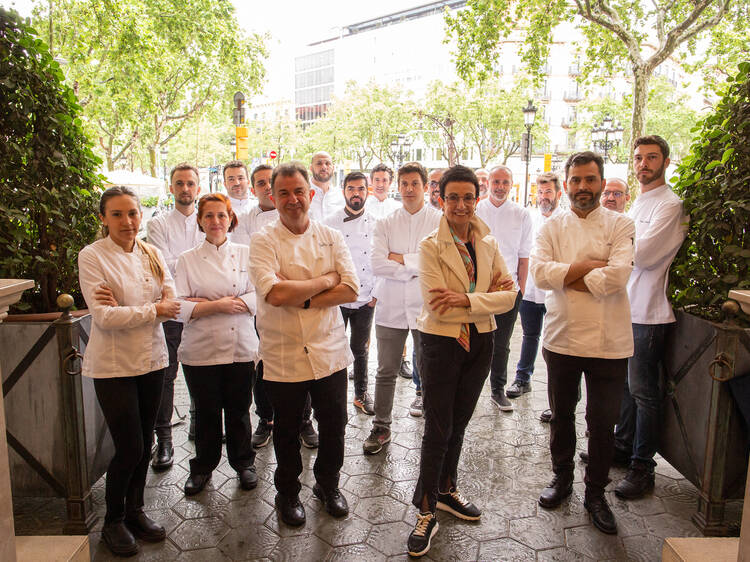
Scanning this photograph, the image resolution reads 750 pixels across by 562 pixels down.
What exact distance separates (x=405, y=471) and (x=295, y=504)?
0.95 meters

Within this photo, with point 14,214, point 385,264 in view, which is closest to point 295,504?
point 385,264

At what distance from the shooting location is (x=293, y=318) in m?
3.24

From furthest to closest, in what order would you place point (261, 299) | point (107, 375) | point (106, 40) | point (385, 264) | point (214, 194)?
point (106, 40)
point (385, 264)
point (214, 194)
point (261, 299)
point (107, 375)

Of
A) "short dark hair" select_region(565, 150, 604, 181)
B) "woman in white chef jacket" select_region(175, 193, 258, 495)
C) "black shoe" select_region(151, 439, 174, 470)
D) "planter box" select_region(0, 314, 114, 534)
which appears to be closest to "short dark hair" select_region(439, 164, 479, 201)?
"short dark hair" select_region(565, 150, 604, 181)

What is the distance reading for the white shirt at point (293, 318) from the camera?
10.6 ft

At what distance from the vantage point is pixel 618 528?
11.0ft

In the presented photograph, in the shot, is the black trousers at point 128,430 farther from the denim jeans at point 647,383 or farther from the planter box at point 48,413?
the denim jeans at point 647,383

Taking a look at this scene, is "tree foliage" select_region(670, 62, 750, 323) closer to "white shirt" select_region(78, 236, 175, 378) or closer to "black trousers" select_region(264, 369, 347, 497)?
"black trousers" select_region(264, 369, 347, 497)

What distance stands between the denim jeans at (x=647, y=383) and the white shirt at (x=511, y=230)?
1.82 metres

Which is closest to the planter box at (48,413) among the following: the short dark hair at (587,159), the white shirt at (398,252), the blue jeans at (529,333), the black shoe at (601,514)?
the white shirt at (398,252)

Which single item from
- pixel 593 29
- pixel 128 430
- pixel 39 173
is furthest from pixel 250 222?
pixel 593 29

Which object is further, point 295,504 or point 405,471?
point 405,471

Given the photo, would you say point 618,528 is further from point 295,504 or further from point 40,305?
point 40,305

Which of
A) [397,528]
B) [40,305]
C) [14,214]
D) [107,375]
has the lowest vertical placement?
[397,528]
